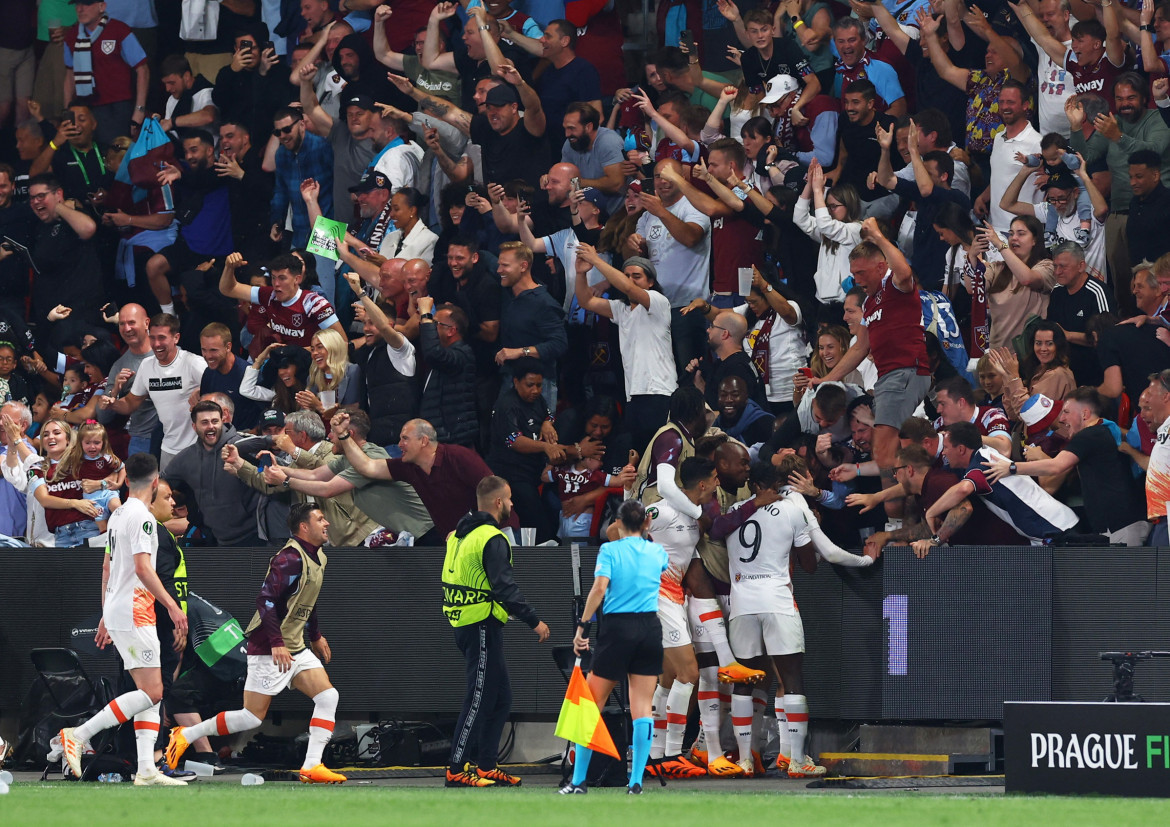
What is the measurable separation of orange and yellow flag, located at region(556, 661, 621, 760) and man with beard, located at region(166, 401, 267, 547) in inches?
182

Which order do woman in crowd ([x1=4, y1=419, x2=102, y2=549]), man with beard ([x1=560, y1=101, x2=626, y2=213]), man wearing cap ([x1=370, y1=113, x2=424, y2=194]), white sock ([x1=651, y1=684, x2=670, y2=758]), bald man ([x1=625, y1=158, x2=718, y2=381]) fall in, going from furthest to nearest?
man wearing cap ([x1=370, y1=113, x2=424, y2=194]) → man with beard ([x1=560, y1=101, x2=626, y2=213]) → bald man ([x1=625, y1=158, x2=718, y2=381]) → woman in crowd ([x1=4, y1=419, x2=102, y2=549]) → white sock ([x1=651, y1=684, x2=670, y2=758])

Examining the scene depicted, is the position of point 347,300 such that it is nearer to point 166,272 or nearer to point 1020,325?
point 166,272

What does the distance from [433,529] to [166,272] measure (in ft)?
19.3

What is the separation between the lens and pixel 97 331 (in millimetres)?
18094

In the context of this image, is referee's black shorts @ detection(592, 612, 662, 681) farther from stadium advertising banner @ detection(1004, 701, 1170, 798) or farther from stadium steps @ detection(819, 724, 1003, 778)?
stadium advertising banner @ detection(1004, 701, 1170, 798)

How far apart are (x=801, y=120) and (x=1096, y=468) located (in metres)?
5.82

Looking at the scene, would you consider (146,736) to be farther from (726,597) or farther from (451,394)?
(726,597)

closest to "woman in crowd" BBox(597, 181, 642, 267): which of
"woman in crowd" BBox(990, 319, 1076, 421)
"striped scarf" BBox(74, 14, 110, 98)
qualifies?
"woman in crowd" BBox(990, 319, 1076, 421)

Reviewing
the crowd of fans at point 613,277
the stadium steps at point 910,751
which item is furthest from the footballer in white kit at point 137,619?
the stadium steps at point 910,751

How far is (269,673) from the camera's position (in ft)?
43.0

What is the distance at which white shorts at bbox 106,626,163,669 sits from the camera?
12344mm

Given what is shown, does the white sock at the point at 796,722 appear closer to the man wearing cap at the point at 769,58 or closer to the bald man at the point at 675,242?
the bald man at the point at 675,242

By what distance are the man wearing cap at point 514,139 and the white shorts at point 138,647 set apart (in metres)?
7.06

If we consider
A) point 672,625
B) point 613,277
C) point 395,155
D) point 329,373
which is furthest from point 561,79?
point 672,625
